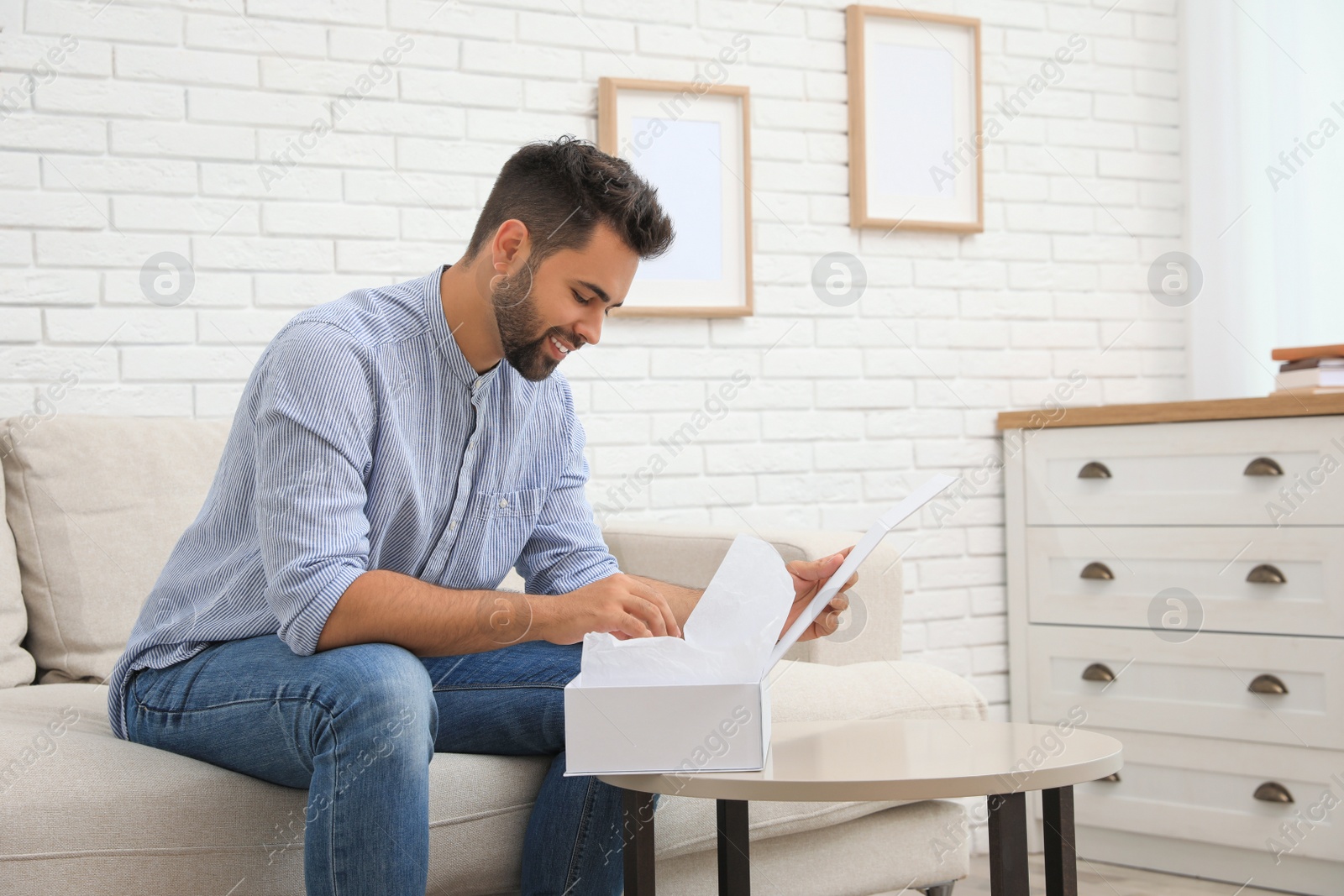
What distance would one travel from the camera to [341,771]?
116cm

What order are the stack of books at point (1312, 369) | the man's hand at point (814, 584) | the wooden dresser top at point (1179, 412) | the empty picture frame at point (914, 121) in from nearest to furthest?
the man's hand at point (814, 584), the wooden dresser top at point (1179, 412), the stack of books at point (1312, 369), the empty picture frame at point (914, 121)

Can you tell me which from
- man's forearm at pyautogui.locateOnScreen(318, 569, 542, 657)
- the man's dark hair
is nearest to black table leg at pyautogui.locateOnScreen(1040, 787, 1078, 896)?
man's forearm at pyautogui.locateOnScreen(318, 569, 542, 657)

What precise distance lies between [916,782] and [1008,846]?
0.14m

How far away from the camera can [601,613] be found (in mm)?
1258

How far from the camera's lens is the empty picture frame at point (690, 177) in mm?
2471

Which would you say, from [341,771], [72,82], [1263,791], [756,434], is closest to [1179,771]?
[1263,791]

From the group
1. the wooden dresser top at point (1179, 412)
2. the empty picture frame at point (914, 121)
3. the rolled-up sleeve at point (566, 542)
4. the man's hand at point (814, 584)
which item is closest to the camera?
the man's hand at point (814, 584)

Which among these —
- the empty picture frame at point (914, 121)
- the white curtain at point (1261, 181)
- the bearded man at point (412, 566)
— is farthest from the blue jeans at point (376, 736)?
the white curtain at point (1261, 181)

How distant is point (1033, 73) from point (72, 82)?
6.53 feet

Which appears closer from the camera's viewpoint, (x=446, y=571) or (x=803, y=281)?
(x=446, y=571)

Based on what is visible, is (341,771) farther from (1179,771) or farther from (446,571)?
(1179,771)

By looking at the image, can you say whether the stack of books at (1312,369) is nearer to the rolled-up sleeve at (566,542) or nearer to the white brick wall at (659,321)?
the white brick wall at (659,321)

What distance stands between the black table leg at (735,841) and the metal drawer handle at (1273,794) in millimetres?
1406

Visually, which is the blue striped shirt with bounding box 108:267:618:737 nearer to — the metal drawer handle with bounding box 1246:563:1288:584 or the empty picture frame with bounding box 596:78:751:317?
the empty picture frame with bounding box 596:78:751:317
